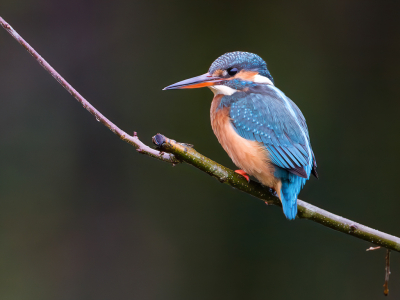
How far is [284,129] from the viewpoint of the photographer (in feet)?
4.23

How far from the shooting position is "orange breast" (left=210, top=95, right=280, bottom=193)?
48.7 inches

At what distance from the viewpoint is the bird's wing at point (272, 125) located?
4.07 ft

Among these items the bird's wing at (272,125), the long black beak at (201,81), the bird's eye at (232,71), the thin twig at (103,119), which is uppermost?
the bird's eye at (232,71)

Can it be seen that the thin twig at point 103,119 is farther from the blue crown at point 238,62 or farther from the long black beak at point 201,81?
the blue crown at point 238,62

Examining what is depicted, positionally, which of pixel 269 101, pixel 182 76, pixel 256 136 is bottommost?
pixel 256 136

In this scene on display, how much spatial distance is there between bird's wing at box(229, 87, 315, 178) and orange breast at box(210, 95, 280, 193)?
0.02 metres

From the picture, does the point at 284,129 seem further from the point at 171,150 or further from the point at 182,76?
the point at 182,76

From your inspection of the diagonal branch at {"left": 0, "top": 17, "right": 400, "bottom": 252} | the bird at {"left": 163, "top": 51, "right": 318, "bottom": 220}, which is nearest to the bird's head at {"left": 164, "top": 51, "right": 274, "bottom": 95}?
the bird at {"left": 163, "top": 51, "right": 318, "bottom": 220}

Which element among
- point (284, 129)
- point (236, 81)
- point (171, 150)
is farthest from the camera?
point (236, 81)

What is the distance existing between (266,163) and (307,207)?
18cm

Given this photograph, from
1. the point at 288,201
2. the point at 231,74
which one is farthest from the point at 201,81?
the point at 288,201

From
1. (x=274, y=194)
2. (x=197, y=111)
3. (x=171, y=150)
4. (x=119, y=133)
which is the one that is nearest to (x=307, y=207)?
(x=274, y=194)

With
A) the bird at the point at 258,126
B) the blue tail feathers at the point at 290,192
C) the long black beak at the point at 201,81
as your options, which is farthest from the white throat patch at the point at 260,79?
the blue tail feathers at the point at 290,192

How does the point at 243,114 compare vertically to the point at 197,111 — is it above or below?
below
